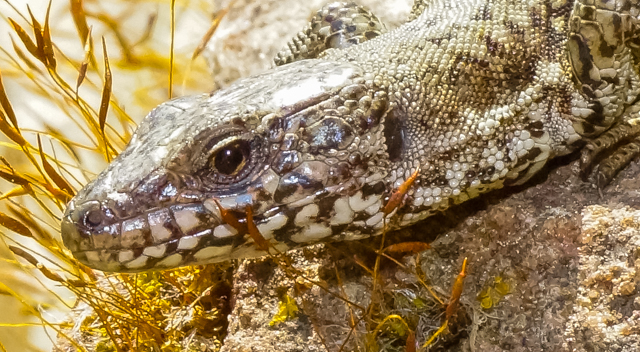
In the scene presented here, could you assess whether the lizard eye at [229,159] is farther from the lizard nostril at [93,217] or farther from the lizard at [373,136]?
the lizard nostril at [93,217]

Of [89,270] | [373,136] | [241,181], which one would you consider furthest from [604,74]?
[89,270]

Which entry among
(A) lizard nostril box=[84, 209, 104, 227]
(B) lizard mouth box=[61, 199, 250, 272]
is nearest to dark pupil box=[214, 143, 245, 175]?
(B) lizard mouth box=[61, 199, 250, 272]

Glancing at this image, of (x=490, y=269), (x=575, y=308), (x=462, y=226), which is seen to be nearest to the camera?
(x=575, y=308)

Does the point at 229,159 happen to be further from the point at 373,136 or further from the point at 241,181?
the point at 373,136

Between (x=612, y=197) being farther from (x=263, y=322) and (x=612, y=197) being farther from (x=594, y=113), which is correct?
(x=263, y=322)

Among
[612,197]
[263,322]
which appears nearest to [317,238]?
[263,322]

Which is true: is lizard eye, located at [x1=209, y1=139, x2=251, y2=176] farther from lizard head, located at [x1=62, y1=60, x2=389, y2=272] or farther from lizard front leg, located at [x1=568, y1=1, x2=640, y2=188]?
lizard front leg, located at [x1=568, y1=1, x2=640, y2=188]

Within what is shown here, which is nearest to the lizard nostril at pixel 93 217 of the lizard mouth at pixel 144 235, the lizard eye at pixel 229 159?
the lizard mouth at pixel 144 235
